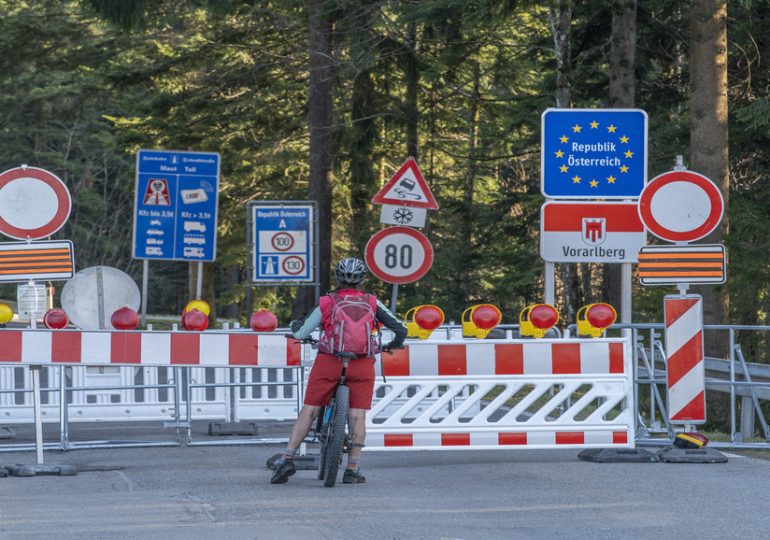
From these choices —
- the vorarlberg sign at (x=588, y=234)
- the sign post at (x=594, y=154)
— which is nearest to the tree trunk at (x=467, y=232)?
the sign post at (x=594, y=154)

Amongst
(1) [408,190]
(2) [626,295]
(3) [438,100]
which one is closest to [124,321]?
(2) [626,295]

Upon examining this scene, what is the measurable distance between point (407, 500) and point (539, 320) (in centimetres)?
263

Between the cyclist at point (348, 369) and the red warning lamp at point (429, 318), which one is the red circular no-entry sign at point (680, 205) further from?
the cyclist at point (348, 369)

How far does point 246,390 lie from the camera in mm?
16625

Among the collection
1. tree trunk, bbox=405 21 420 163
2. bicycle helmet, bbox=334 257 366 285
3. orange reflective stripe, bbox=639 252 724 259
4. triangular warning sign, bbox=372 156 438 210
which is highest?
tree trunk, bbox=405 21 420 163

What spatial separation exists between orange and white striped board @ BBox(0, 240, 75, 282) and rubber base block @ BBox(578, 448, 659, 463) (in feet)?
15.5

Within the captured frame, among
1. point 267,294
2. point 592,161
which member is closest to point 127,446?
point 592,161

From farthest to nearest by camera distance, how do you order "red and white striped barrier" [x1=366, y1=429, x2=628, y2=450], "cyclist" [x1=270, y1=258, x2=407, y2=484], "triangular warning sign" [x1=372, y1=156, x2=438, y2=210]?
"triangular warning sign" [x1=372, y1=156, x2=438, y2=210] < "red and white striped barrier" [x1=366, y1=429, x2=628, y2=450] < "cyclist" [x1=270, y1=258, x2=407, y2=484]

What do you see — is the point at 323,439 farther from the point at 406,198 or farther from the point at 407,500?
the point at 406,198

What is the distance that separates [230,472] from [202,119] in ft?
83.9

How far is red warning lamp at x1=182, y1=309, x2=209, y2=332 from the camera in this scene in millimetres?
11820

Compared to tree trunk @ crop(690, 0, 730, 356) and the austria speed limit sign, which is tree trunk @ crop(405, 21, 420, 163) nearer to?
tree trunk @ crop(690, 0, 730, 356)

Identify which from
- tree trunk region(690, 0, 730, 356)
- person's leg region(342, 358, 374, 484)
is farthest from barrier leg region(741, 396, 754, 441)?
person's leg region(342, 358, 374, 484)

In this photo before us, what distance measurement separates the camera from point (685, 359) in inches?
467
